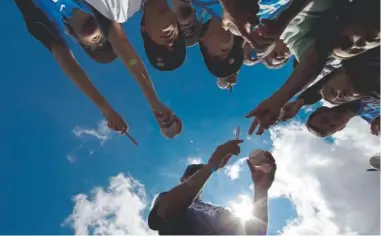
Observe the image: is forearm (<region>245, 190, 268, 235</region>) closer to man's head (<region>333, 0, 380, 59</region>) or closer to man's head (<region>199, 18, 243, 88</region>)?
man's head (<region>199, 18, 243, 88</region>)

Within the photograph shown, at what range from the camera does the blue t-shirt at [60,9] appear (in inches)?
156

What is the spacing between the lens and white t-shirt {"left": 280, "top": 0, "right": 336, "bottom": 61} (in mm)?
3223

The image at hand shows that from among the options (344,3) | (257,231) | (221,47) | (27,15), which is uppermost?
(27,15)

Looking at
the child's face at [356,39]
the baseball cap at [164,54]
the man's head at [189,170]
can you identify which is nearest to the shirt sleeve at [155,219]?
the man's head at [189,170]

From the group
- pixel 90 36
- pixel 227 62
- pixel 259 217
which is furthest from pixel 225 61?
pixel 259 217

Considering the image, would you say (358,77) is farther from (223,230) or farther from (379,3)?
(223,230)

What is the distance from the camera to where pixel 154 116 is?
3666 millimetres

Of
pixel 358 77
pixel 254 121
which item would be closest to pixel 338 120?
pixel 358 77

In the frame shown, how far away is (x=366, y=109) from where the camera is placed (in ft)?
13.1

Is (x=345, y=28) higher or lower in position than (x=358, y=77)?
higher

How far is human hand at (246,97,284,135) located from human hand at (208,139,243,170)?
614 millimetres

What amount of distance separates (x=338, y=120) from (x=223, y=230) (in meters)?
1.58

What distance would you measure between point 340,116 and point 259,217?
129 centimetres

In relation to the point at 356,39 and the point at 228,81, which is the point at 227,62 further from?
the point at 356,39
